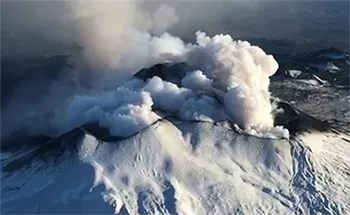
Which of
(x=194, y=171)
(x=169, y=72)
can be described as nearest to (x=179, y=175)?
(x=194, y=171)

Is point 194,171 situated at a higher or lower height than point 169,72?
higher

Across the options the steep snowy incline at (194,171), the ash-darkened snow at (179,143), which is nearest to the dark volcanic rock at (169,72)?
the ash-darkened snow at (179,143)

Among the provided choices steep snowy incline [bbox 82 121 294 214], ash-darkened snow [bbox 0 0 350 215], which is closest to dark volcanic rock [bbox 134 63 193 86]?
ash-darkened snow [bbox 0 0 350 215]

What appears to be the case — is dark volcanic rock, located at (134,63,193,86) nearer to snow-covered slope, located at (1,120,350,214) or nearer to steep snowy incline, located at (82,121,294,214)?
snow-covered slope, located at (1,120,350,214)

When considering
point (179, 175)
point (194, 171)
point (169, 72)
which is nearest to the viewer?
point (179, 175)

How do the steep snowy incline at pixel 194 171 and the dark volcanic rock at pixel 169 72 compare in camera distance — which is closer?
the steep snowy incline at pixel 194 171

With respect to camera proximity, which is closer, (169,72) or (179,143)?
(179,143)

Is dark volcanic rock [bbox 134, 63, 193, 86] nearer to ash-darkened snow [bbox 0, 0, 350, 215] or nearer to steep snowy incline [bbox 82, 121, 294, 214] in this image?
ash-darkened snow [bbox 0, 0, 350, 215]

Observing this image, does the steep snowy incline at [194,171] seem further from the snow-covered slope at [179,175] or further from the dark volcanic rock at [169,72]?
the dark volcanic rock at [169,72]

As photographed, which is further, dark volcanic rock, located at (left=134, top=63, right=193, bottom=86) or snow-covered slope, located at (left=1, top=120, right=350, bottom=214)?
dark volcanic rock, located at (left=134, top=63, right=193, bottom=86)

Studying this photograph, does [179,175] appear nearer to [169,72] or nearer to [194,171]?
[194,171]

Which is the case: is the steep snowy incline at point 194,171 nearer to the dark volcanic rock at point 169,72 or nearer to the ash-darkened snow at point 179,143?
the ash-darkened snow at point 179,143
